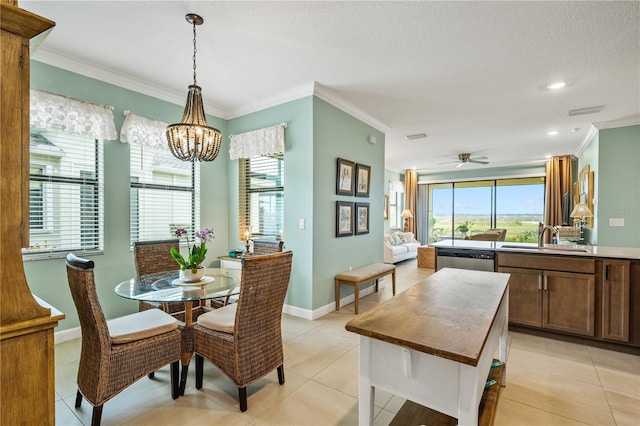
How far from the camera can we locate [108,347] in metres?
1.71

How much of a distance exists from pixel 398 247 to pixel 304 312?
4.58 meters

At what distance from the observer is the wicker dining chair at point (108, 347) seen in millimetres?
1671

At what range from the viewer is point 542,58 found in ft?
9.19

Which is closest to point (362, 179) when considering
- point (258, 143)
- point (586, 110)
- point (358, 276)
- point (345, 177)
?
point (345, 177)

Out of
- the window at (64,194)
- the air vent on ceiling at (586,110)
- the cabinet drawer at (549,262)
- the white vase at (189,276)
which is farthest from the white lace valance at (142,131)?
the air vent on ceiling at (586,110)

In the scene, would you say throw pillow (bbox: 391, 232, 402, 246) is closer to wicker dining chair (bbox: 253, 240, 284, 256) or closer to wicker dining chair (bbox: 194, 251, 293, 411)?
wicker dining chair (bbox: 253, 240, 284, 256)

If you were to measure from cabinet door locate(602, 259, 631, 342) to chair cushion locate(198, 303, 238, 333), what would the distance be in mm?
3324

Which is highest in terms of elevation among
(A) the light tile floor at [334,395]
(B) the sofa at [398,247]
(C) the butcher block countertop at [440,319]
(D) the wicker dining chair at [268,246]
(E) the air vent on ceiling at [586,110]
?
(E) the air vent on ceiling at [586,110]

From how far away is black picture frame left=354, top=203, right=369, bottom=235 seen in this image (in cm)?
439

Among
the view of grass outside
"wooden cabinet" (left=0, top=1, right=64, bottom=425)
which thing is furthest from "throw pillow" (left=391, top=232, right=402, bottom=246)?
"wooden cabinet" (left=0, top=1, right=64, bottom=425)

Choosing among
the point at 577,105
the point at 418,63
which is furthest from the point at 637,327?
the point at 418,63

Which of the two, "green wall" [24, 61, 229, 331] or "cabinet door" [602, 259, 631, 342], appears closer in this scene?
"cabinet door" [602, 259, 631, 342]

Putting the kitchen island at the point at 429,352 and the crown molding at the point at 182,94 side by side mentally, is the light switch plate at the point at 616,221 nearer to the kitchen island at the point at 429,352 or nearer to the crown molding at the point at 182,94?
the crown molding at the point at 182,94

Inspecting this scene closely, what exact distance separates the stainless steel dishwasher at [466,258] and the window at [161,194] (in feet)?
10.7
